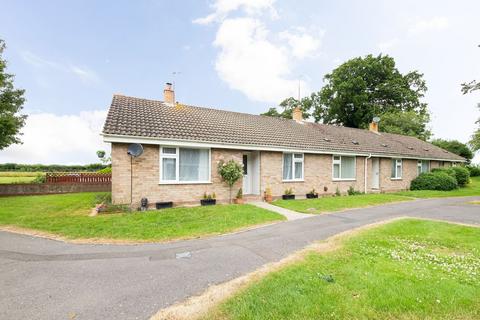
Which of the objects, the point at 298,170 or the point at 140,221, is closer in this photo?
the point at 140,221

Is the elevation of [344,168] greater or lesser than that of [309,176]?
greater

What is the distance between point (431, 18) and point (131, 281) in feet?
70.0

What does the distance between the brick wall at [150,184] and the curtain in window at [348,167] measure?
9.15 metres

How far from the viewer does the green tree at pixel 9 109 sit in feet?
53.3

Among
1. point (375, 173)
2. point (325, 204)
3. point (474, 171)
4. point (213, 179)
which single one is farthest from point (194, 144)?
point (474, 171)

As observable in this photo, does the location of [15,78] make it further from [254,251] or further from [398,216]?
[398,216]

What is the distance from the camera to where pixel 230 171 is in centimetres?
1191

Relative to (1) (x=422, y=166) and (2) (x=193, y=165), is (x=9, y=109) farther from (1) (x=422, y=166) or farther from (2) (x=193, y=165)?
(1) (x=422, y=166)

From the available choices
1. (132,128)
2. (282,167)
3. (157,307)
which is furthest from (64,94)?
(157,307)

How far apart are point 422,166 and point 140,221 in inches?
970

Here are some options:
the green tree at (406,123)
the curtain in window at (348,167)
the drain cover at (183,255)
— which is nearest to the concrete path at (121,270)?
the drain cover at (183,255)

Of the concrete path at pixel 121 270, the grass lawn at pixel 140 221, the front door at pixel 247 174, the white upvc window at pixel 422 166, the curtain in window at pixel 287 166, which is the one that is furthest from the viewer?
the white upvc window at pixel 422 166

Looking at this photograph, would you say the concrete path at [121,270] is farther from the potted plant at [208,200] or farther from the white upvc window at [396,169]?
the white upvc window at [396,169]

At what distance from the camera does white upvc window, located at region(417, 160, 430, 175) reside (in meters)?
22.0
